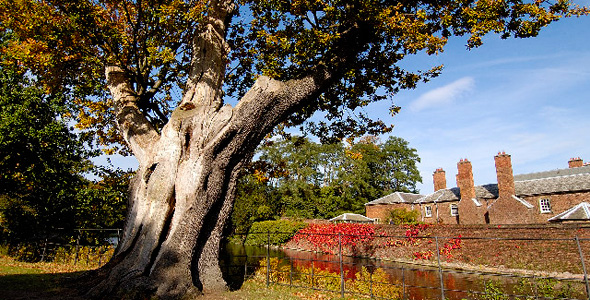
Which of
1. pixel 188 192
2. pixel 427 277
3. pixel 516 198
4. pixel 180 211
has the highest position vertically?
pixel 516 198

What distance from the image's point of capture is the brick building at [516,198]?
25522mm

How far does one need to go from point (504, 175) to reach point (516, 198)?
2.02 meters

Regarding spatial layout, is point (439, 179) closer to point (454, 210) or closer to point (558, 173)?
point (454, 210)

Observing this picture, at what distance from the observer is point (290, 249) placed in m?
29.2

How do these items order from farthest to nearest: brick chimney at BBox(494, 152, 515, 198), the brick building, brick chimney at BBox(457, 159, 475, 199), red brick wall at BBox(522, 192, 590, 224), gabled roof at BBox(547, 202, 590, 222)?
brick chimney at BBox(457, 159, 475, 199)
brick chimney at BBox(494, 152, 515, 198)
the brick building
red brick wall at BBox(522, 192, 590, 224)
gabled roof at BBox(547, 202, 590, 222)

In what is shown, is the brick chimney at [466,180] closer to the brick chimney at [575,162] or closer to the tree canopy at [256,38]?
the brick chimney at [575,162]

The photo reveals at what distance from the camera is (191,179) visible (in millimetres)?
6801

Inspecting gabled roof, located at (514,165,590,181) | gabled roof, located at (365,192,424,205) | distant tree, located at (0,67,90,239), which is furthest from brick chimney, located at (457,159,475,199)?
distant tree, located at (0,67,90,239)

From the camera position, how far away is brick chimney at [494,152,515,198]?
26.6m

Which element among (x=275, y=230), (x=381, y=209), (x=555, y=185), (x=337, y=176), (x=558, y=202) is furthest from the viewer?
(x=337, y=176)

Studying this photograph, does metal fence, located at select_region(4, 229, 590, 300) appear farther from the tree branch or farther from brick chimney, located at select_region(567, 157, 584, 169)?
brick chimney, located at select_region(567, 157, 584, 169)

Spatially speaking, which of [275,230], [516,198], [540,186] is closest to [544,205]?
[540,186]

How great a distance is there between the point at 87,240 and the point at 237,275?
919 centimetres

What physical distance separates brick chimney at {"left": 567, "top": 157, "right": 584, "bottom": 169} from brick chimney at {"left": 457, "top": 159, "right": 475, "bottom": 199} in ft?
37.9
